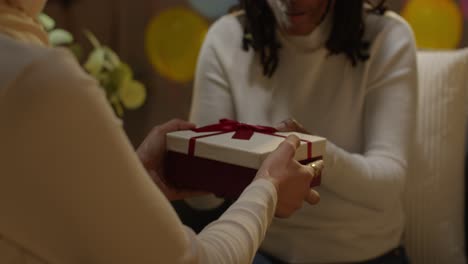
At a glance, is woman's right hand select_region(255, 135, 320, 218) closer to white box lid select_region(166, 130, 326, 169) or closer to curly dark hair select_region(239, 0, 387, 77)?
white box lid select_region(166, 130, 326, 169)

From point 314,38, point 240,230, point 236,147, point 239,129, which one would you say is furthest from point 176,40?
point 240,230

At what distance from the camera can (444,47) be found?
152 centimetres

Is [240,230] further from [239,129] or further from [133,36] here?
[133,36]

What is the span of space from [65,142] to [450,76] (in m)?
1.15

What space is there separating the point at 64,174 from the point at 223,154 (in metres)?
0.39

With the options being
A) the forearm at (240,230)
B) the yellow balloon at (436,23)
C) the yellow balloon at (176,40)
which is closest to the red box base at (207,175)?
the forearm at (240,230)

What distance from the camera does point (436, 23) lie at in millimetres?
1496

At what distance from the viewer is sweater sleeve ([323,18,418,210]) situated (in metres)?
1.14

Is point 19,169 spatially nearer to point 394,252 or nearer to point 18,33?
point 18,33

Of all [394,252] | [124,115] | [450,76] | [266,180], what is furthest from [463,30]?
[124,115]

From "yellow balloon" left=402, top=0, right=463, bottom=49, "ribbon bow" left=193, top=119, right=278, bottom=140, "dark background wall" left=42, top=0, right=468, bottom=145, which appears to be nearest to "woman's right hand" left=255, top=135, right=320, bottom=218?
"ribbon bow" left=193, top=119, right=278, bottom=140

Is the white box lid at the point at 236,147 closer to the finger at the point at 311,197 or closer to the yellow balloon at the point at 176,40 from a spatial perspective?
the finger at the point at 311,197

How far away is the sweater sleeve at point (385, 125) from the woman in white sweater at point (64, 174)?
24.0 inches

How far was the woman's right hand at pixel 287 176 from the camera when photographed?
77 cm
